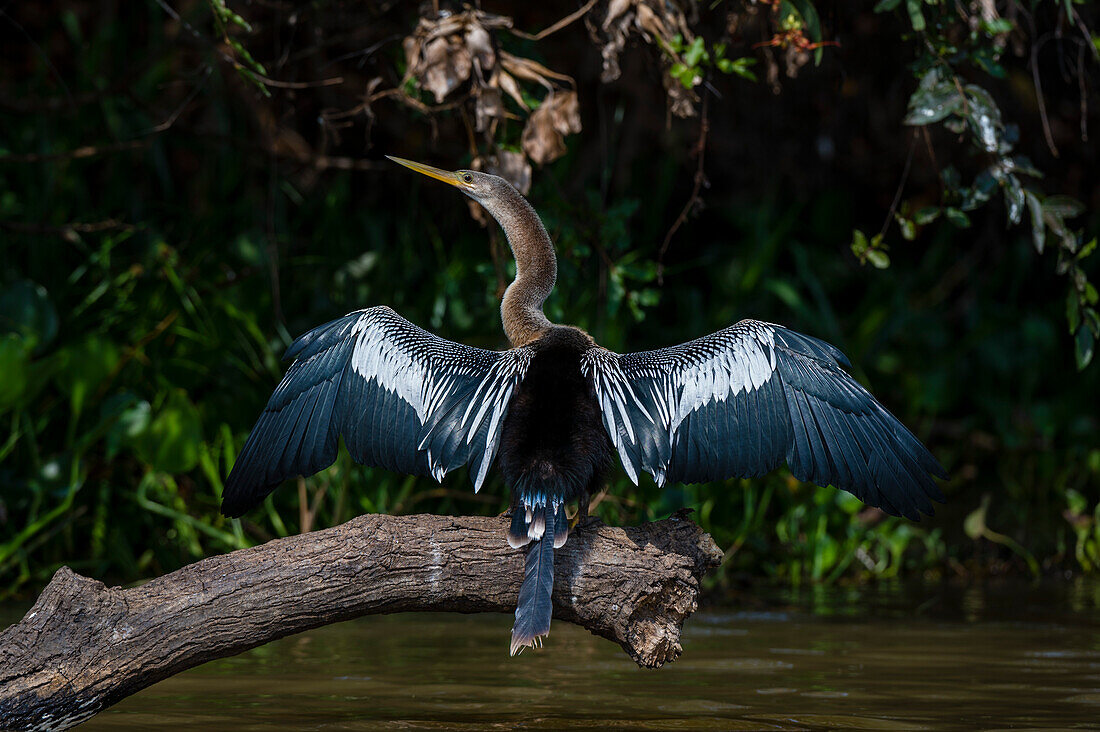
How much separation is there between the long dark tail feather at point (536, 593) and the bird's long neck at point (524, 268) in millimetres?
958

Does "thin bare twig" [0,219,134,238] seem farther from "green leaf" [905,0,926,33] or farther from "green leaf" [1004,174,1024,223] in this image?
"green leaf" [1004,174,1024,223]

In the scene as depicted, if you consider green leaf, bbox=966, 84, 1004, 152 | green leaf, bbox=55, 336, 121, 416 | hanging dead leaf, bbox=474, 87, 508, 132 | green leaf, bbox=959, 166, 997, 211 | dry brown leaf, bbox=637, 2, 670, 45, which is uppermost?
dry brown leaf, bbox=637, 2, 670, 45

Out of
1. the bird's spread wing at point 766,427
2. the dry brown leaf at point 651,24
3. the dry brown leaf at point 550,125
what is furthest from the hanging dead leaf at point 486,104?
the bird's spread wing at point 766,427

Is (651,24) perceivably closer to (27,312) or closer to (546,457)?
(546,457)

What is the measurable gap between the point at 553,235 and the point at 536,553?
2.49 m

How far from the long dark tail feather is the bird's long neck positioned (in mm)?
958

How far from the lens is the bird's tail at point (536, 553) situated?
10.1ft

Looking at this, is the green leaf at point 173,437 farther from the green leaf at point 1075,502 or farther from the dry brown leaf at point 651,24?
the green leaf at point 1075,502

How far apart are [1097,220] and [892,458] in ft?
19.5

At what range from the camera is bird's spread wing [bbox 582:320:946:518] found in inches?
135

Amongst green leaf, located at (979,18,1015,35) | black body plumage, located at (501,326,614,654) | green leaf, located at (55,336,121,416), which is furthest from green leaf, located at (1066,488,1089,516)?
green leaf, located at (55,336,121,416)

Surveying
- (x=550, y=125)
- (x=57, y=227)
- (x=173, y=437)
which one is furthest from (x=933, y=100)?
(x=57, y=227)

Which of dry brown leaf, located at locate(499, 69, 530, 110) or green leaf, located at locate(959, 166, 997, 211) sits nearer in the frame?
green leaf, located at locate(959, 166, 997, 211)

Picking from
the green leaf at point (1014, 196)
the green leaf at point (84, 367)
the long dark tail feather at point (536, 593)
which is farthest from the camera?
the green leaf at point (84, 367)
